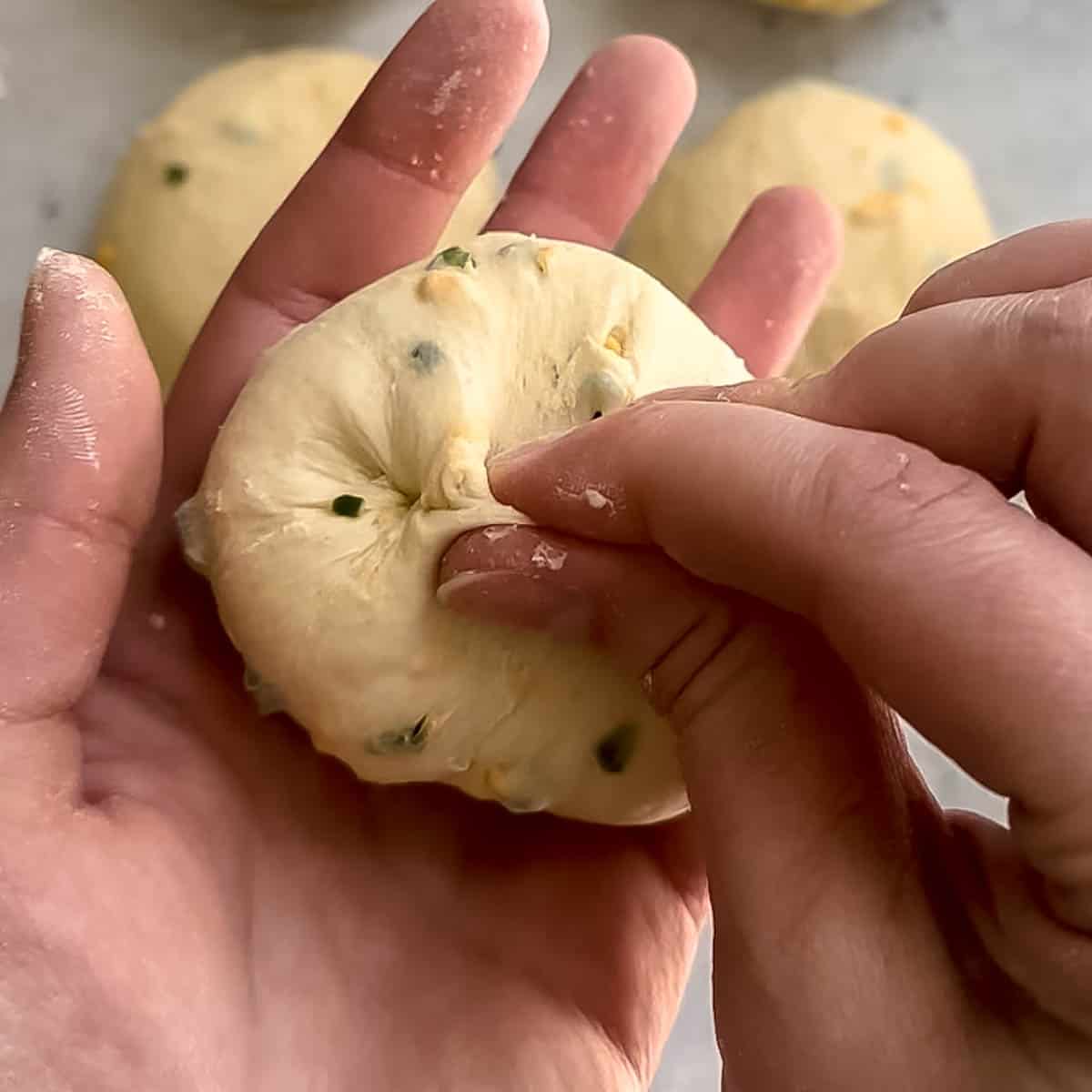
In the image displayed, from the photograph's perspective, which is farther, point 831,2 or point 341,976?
point 831,2

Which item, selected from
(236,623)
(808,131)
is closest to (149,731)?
(236,623)

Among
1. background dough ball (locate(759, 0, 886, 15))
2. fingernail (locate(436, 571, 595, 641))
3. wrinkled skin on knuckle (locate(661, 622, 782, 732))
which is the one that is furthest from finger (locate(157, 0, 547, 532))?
background dough ball (locate(759, 0, 886, 15))

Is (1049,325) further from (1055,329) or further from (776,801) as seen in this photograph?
(776,801)

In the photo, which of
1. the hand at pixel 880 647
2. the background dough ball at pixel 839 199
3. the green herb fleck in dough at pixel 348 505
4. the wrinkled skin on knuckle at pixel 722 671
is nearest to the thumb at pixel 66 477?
the green herb fleck in dough at pixel 348 505

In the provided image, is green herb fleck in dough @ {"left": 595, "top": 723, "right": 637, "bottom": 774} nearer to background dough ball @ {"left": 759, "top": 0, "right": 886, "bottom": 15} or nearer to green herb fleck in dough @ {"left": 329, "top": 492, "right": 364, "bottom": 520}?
green herb fleck in dough @ {"left": 329, "top": 492, "right": 364, "bottom": 520}

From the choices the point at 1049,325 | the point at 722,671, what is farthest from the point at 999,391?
the point at 722,671

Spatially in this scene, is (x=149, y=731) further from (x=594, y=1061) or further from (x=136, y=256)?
(x=136, y=256)
